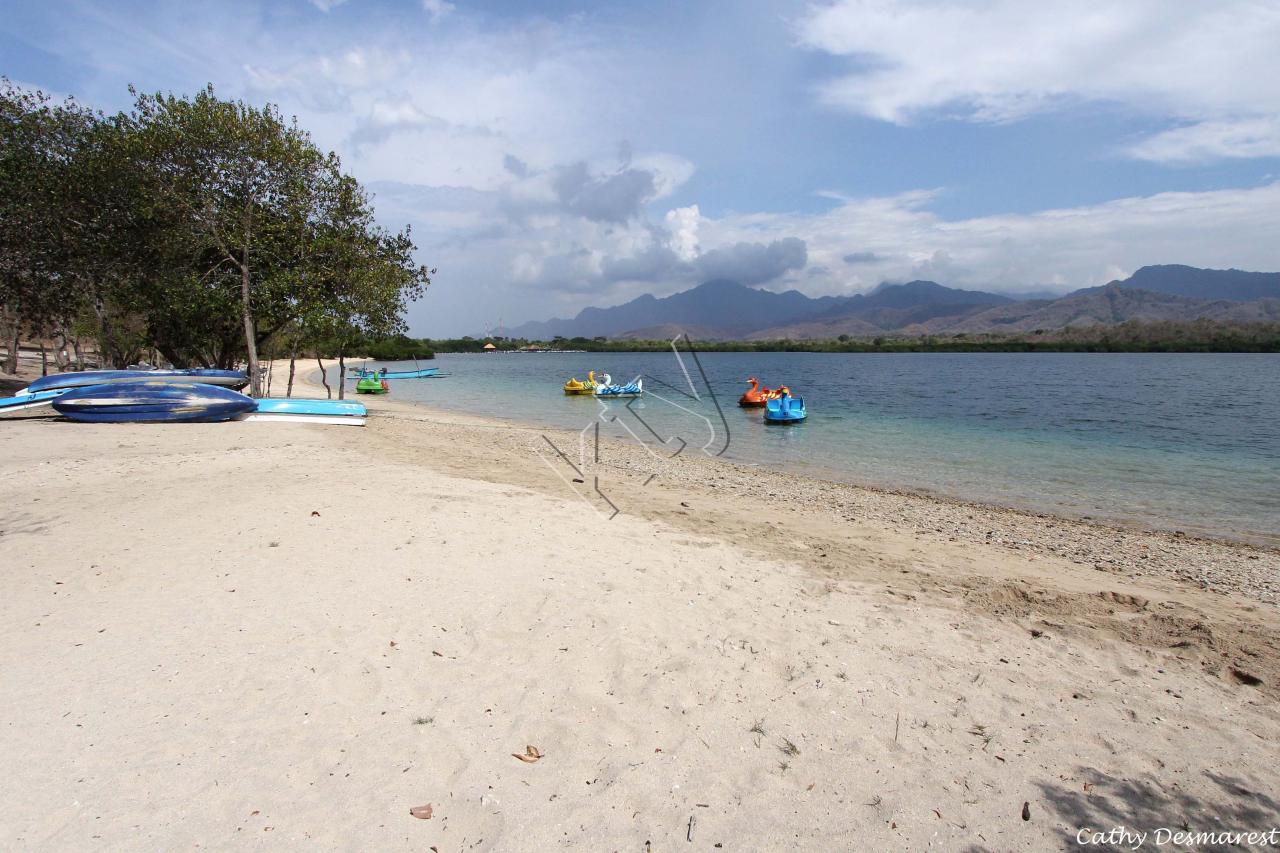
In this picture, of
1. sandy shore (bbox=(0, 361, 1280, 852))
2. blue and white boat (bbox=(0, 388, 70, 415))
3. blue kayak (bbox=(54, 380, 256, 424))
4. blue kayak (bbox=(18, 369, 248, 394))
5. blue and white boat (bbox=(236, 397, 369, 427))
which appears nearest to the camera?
sandy shore (bbox=(0, 361, 1280, 852))

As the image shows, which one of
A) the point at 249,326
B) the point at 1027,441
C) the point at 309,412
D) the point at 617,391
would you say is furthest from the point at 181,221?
the point at 1027,441

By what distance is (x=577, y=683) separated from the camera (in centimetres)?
441

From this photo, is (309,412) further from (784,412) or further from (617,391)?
(617,391)

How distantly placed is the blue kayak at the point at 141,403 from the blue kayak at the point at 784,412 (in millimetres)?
19848

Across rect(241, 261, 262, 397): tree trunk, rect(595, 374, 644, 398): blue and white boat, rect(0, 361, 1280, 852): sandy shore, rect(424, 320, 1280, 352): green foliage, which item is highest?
rect(424, 320, 1280, 352): green foliage

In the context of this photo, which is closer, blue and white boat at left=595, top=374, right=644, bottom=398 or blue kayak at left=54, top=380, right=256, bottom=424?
blue kayak at left=54, top=380, right=256, bottom=424

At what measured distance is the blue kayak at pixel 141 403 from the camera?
1468 cm

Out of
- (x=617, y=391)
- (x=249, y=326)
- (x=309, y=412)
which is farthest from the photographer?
(x=617, y=391)

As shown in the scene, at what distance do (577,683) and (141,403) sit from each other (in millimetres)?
16088

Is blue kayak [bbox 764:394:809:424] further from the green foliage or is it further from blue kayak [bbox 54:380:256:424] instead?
the green foliage

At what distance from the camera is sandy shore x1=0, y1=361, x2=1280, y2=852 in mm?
3199

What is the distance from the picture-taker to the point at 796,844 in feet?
10.2

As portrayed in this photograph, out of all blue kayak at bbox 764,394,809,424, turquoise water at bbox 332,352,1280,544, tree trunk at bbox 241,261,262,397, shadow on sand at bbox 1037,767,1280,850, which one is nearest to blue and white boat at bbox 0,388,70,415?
tree trunk at bbox 241,261,262,397

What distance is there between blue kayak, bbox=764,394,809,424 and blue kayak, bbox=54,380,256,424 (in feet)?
65.1
